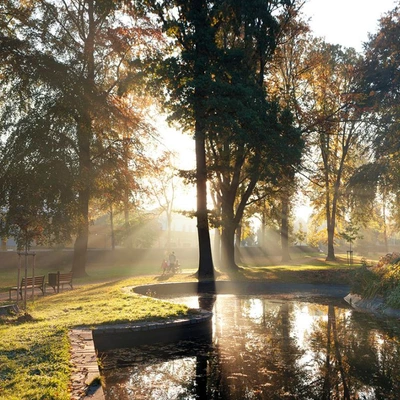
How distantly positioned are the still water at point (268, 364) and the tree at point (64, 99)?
43.5 ft

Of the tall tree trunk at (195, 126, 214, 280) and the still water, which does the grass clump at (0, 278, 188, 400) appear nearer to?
the still water

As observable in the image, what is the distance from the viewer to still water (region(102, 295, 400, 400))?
7.48 meters

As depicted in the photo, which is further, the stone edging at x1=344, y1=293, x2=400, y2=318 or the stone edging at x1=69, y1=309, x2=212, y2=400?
the stone edging at x1=344, y1=293, x2=400, y2=318

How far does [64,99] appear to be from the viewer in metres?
23.1

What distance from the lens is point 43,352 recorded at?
8016 millimetres

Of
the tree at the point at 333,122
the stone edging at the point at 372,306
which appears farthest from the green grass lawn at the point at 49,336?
the tree at the point at 333,122

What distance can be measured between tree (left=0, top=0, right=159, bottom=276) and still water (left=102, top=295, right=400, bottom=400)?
43.5 ft

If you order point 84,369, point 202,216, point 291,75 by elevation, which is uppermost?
point 291,75

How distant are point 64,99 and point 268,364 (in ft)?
59.8

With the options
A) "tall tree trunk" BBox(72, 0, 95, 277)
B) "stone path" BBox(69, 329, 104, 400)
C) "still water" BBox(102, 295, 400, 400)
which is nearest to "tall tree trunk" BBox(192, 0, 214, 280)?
"tall tree trunk" BBox(72, 0, 95, 277)

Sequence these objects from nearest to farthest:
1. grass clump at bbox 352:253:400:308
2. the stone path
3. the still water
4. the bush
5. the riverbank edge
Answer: the stone path < the riverbank edge < the still water < the bush < grass clump at bbox 352:253:400:308

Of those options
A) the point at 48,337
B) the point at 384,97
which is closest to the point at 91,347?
the point at 48,337

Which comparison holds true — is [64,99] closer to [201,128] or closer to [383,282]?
[201,128]

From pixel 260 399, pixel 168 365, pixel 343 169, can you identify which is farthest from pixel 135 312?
pixel 343 169
